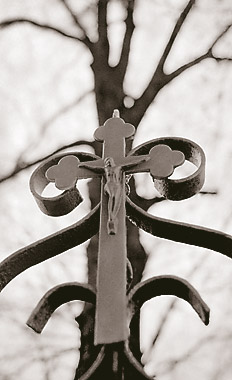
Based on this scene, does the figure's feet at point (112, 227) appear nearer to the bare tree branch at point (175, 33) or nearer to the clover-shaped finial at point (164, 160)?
the clover-shaped finial at point (164, 160)

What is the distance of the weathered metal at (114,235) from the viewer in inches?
37.6

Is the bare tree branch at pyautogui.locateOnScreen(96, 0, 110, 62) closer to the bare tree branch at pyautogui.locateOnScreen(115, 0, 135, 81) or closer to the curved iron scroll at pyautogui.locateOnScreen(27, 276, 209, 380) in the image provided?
the bare tree branch at pyautogui.locateOnScreen(115, 0, 135, 81)

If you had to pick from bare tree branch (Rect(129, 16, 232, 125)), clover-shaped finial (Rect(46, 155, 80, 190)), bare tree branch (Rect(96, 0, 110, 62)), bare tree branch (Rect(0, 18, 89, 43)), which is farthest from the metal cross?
bare tree branch (Rect(0, 18, 89, 43))

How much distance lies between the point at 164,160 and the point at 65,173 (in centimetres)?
22

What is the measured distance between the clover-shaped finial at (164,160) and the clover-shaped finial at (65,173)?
6.8 inches

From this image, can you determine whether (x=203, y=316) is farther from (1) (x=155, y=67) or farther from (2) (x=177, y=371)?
(2) (x=177, y=371)

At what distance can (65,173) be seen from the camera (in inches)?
51.7

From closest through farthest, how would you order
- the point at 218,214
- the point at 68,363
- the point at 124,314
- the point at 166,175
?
the point at 124,314 → the point at 166,175 → the point at 218,214 → the point at 68,363

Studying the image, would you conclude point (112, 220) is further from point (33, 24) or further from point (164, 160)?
point (33, 24)

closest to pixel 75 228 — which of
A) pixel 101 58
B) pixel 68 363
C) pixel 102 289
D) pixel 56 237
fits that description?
pixel 56 237

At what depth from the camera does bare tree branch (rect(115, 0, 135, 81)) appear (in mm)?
3057

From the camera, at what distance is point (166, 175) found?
1.25 metres

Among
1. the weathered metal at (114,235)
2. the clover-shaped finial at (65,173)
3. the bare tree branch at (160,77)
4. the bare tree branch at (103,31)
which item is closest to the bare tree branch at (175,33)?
the bare tree branch at (160,77)

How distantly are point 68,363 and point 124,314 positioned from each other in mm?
2730
